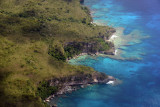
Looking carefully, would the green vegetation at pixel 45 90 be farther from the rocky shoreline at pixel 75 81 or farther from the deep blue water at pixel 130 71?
the deep blue water at pixel 130 71

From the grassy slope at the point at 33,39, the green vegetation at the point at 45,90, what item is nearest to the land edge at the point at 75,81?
the green vegetation at the point at 45,90

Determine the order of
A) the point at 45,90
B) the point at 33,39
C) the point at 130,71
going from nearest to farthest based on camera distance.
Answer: the point at 45,90
the point at 130,71
the point at 33,39

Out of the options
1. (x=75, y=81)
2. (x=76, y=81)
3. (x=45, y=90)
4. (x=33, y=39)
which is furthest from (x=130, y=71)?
(x=33, y=39)

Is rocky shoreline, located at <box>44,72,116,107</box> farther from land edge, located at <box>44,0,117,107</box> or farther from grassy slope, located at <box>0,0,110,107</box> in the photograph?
grassy slope, located at <box>0,0,110,107</box>

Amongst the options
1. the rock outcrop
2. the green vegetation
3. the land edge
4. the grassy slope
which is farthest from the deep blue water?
the grassy slope

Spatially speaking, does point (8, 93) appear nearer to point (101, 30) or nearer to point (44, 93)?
point (44, 93)

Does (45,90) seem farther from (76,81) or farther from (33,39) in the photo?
(33,39)
